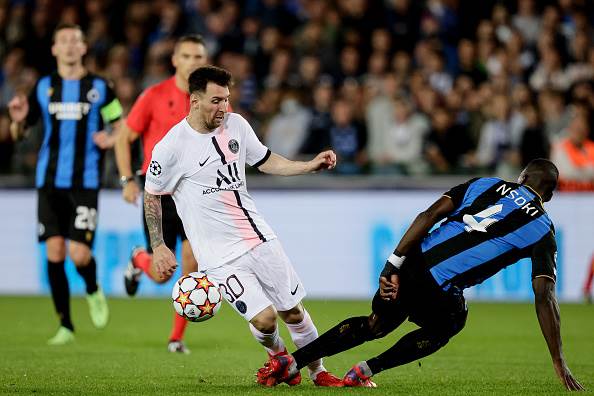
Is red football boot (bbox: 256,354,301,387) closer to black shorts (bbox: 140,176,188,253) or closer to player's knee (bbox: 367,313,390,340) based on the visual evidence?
player's knee (bbox: 367,313,390,340)

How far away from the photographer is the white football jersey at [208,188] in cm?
738

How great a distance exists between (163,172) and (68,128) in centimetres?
355

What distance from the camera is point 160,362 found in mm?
8938

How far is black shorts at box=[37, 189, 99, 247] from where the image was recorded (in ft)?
34.8

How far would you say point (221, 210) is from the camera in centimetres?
741

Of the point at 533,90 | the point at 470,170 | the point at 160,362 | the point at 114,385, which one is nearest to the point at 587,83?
the point at 533,90

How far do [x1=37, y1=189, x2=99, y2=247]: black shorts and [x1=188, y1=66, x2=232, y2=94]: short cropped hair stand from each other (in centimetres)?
353

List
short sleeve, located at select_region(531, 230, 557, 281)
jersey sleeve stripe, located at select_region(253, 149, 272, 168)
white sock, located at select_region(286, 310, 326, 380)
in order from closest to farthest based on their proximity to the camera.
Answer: short sleeve, located at select_region(531, 230, 557, 281), white sock, located at select_region(286, 310, 326, 380), jersey sleeve stripe, located at select_region(253, 149, 272, 168)

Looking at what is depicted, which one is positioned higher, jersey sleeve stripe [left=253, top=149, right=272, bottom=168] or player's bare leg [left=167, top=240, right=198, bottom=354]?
jersey sleeve stripe [left=253, top=149, right=272, bottom=168]

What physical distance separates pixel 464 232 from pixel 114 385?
240 centimetres

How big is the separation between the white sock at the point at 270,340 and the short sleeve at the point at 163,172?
102 centimetres

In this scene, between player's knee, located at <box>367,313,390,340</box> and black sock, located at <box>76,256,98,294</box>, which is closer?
player's knee, located at <box>367,313,390,340</box>

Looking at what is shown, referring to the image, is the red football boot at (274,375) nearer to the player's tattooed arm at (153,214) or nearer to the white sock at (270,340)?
the white sock at (270,340)

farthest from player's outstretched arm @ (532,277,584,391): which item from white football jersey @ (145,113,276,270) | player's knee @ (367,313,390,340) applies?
white football jersey @ (145,113,276,270)
